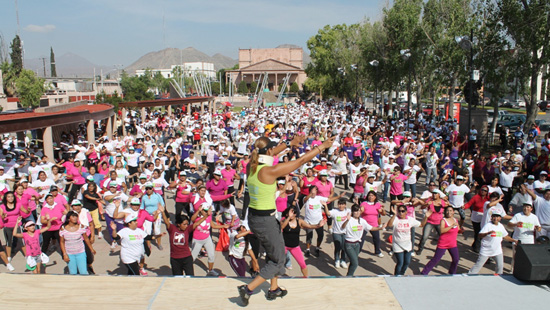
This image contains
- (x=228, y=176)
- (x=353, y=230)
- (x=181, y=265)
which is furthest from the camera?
(x=228, y=176)

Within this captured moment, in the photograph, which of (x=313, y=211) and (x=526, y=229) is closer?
(x=526, y=229)

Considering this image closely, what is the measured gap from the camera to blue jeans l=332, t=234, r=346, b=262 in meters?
7.91

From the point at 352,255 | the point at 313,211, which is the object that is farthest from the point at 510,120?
the point at 352,255

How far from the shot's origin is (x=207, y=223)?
7383mm

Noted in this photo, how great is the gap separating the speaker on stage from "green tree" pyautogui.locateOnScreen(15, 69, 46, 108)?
60.9 meters

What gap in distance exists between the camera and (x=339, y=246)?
8.08 meters

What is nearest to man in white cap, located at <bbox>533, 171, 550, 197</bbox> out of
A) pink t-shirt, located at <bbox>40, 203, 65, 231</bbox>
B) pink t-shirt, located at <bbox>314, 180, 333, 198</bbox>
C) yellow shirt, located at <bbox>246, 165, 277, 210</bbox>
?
pink t-shirt, located at <bbox>314, 180, 333, 198</bbox>

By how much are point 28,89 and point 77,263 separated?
187ft

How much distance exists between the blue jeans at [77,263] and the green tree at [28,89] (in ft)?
184

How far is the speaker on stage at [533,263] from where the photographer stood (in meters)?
4.39

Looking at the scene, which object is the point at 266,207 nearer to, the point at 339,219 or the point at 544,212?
the point at 339,219

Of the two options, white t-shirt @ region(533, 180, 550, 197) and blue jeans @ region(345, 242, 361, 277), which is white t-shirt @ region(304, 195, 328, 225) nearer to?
blue jeans @ region(345, 242, 361, 277)

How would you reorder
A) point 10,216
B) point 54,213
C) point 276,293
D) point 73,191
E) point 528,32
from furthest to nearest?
1. point 528,32
2. point 73,191
3. point 10,216
4. point 54,213
5. point 276,293

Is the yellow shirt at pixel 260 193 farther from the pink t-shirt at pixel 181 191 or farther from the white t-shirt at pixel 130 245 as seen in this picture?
the pink t-shirt at pixel 181 191
